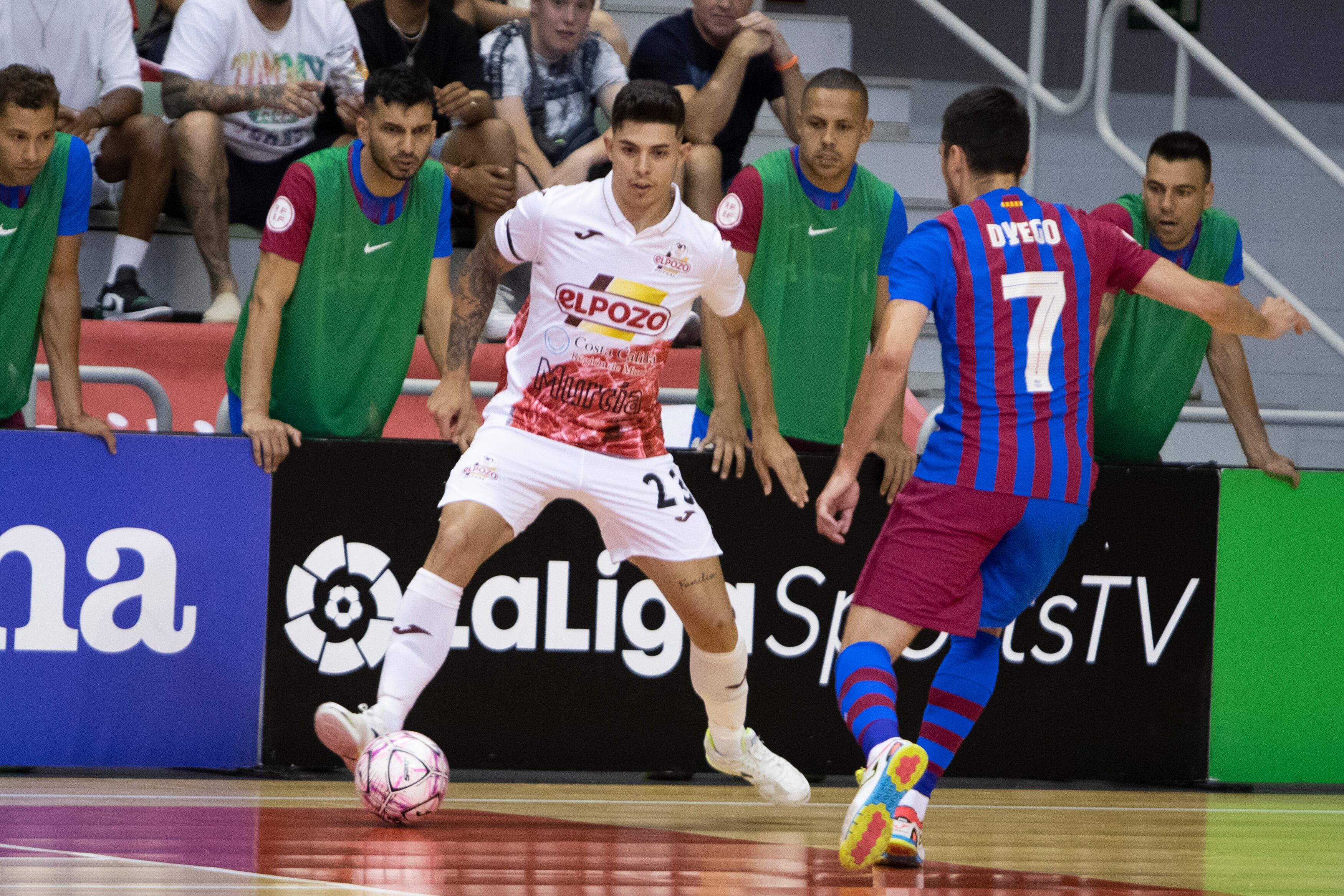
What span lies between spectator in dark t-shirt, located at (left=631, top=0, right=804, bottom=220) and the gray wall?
6.96ft

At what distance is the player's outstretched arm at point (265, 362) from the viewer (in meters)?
5.71

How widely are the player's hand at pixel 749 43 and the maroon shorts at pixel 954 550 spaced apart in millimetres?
3416

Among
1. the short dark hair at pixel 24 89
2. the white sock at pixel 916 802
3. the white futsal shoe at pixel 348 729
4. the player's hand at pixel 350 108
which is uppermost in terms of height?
the player's hand at pixel 350 108

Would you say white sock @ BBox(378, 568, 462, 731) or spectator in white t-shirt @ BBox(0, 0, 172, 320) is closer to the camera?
Result: white sock @ BBox(378, 568, 462, 731)

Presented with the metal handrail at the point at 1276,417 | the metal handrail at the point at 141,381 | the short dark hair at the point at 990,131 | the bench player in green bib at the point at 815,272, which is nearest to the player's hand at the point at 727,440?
the bench player in green bib at the point at 815,272

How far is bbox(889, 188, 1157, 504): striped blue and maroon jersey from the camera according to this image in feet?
14.4

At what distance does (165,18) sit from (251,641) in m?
3.59

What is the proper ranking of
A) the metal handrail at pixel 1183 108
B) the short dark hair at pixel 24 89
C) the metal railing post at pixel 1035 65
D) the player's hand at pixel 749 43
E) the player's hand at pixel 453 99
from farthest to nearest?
the metal railing post at pixel 1035 65 < the metal handrail at pixel 1183 108 < the player's hand at pixel 749 43 < the player's hand at pixel 453 99 < the short dark hair at pixel 24 89

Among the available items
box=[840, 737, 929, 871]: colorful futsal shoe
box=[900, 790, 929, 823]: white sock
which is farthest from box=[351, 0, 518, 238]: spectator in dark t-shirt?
box=[840, 737, 929, 871]: colorful futsal shoe

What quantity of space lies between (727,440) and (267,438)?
4.98 ft

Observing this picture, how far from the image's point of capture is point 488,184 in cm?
733

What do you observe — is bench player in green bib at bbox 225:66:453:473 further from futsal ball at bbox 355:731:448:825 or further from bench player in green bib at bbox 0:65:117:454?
futsal ball at bbox 355:731:448:825

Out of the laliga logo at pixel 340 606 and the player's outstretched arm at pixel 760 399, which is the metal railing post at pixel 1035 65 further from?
the laliga logo at pixel 340 606

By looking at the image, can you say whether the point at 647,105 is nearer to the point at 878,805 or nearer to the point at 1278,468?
the point at 878,805
